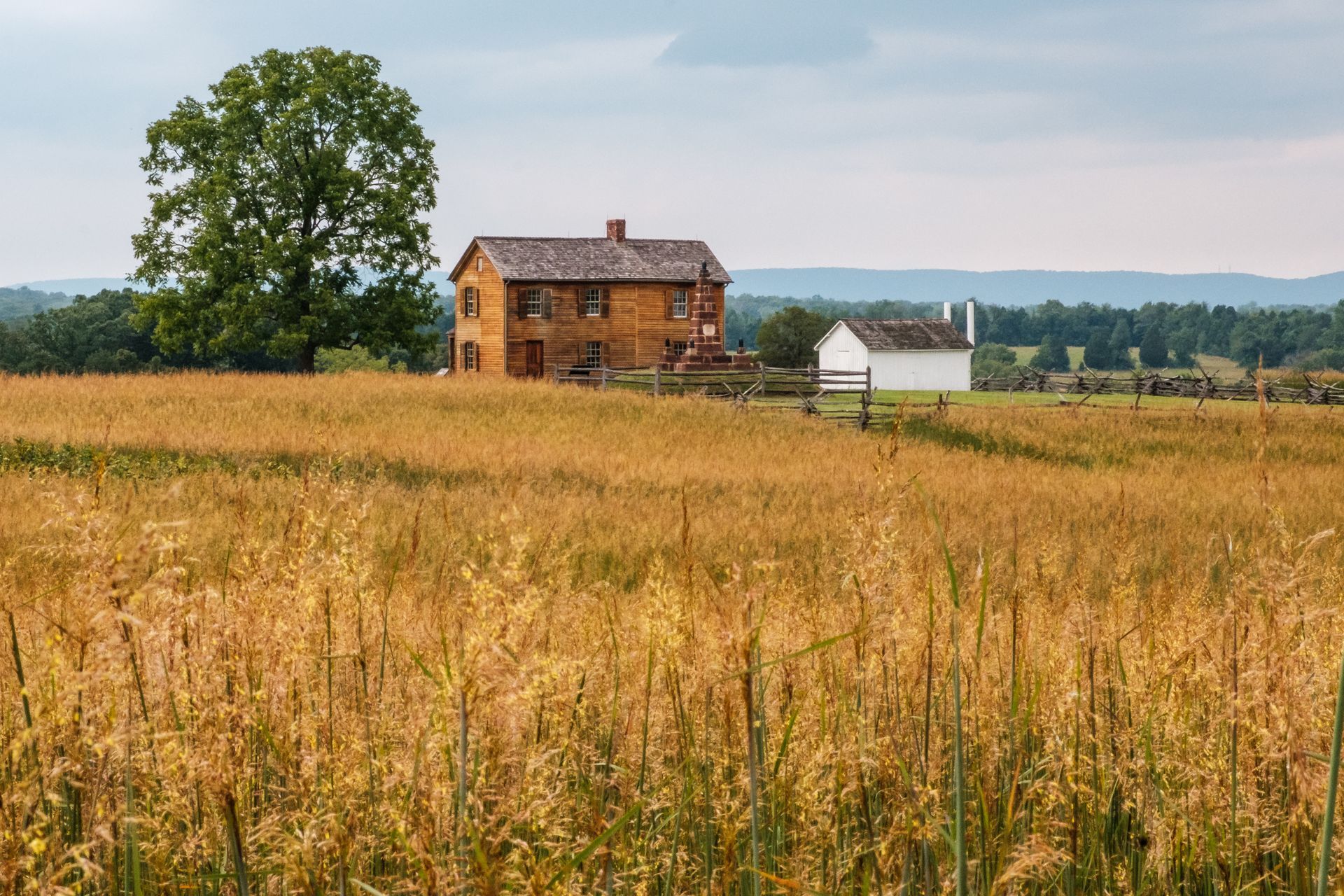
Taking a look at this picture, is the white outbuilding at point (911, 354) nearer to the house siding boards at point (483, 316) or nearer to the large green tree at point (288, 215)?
the house siding boards at point (483, 316)

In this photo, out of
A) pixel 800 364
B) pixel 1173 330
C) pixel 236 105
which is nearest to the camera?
pixel 236 105

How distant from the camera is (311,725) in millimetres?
2113

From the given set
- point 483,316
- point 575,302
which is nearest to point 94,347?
point 483,316

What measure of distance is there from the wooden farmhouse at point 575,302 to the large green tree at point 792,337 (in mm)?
29837

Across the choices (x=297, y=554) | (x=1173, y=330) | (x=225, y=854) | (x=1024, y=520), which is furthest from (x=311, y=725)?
(x=1173, y=330)

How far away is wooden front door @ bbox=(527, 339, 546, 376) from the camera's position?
1896 inches

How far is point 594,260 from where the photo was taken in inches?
1961

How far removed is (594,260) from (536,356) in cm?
506

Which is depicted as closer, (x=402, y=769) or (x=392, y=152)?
(x=402, y=769)

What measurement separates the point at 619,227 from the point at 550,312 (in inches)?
250

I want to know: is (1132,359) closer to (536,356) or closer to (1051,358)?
(1051,358)

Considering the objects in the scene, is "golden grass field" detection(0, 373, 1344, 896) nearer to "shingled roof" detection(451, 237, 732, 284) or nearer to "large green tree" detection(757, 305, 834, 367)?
"shingled roof" detection(451, 237, 732, 284)

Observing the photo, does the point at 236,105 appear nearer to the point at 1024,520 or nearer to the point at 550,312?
the point at 550,312

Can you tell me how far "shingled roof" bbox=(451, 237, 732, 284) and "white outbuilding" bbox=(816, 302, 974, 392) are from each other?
67.2ft
